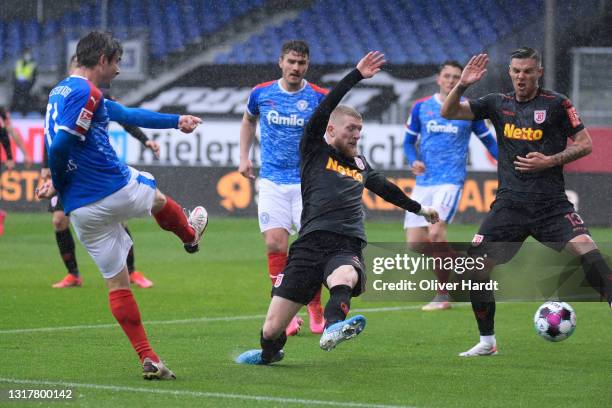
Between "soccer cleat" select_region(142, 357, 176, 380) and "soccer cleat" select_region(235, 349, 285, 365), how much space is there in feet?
2.70

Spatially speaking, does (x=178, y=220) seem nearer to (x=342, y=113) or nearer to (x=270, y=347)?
(x=270, y=347)

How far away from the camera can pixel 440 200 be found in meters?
11.6

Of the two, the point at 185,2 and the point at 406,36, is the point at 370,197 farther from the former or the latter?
the point at 185,2

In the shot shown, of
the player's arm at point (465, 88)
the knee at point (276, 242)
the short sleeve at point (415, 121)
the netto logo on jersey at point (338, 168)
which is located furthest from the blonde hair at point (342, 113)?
the short sleeve at point (415, 121)

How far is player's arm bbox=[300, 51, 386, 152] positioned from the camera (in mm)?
7031

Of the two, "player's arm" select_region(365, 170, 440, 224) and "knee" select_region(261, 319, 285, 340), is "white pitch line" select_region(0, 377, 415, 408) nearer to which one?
"knee" select_region(261, 319, 285, 340)

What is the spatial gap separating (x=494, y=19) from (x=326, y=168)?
72.1ft

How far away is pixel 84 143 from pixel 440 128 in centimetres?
572

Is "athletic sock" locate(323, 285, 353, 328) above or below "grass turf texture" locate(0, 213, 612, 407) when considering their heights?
above

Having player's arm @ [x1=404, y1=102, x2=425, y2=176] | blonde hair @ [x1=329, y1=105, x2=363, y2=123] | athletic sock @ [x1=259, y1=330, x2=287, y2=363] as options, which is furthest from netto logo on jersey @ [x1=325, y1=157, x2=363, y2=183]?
player's arm @ [x1=404, y1=102, x2=425, y2=176]

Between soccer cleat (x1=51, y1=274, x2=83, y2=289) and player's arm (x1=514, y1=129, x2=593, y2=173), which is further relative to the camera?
soccer cleat (x1=51, y1=274, x2=83, y2=289)

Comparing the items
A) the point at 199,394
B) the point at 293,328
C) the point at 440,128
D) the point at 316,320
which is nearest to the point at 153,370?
the point at 199,394

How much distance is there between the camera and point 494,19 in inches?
1121

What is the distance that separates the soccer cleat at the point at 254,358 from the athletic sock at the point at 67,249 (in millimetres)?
5202
